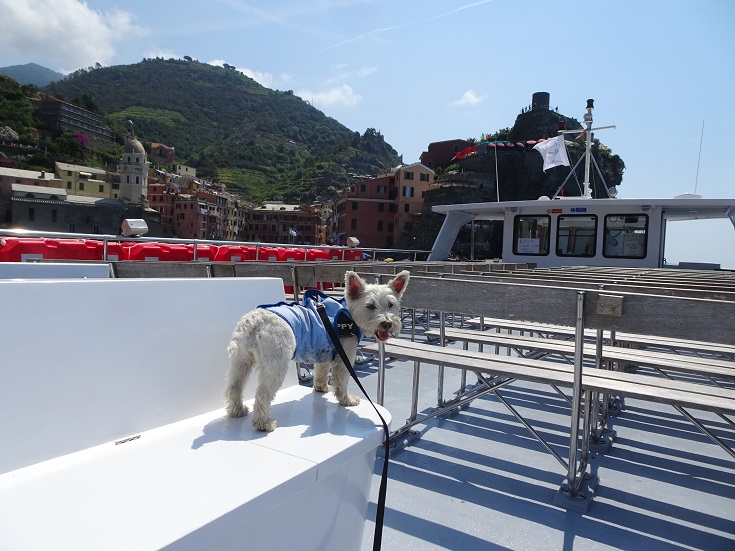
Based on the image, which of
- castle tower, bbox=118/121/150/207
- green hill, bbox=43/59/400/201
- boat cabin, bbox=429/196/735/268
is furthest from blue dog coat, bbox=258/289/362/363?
green hill, bbox=43/59/400/201

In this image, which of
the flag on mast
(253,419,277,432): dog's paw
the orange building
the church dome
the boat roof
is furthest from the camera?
the church dome

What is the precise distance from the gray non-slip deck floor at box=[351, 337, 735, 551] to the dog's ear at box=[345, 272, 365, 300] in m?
1.15

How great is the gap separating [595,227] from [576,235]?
1.49 feet

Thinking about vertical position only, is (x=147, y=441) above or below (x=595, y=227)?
below

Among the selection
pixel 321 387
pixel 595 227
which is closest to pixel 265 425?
pixel 321 387

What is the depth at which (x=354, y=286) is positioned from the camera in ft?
6.78

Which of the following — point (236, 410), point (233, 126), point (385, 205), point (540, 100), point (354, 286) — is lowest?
point (236, 410)

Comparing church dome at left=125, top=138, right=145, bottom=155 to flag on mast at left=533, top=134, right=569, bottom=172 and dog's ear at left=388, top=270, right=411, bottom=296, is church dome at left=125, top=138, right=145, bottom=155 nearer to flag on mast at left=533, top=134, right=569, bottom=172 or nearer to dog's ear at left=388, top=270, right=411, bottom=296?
flag on mast at left=533, top=134, right=569, bottom=172

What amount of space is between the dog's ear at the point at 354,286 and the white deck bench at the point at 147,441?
1.67ft

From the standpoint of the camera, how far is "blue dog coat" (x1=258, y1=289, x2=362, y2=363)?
1880mm

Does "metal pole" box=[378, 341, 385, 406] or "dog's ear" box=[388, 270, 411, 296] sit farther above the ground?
"dog's ear" box=[388, 270, 411, 296]

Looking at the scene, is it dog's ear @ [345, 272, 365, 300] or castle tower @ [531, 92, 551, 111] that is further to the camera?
castle tower @ [531, 92, 551, 111]

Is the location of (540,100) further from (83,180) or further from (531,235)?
(83,180)

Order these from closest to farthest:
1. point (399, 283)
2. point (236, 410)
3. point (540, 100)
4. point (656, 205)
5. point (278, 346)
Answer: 1. point (278, 346)
2. point (236, 410)
3. point (399, 283)
4. point (656, 205)
5. point (540, 100)
